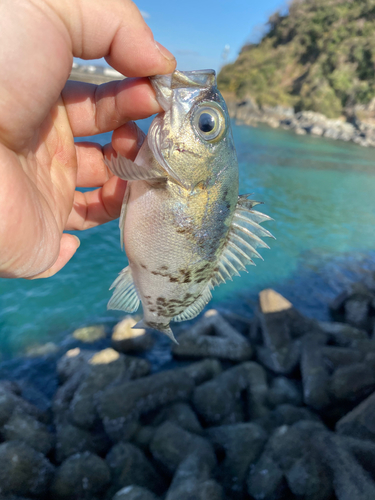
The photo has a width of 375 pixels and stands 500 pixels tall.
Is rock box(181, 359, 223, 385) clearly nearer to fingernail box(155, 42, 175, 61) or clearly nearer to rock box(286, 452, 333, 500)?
rock box(286, 452, 333, 500)

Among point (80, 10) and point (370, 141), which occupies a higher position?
point (370, 141)

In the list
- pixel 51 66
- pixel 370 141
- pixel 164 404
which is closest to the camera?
pixel 51 66

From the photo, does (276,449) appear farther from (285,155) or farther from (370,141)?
(370,141)

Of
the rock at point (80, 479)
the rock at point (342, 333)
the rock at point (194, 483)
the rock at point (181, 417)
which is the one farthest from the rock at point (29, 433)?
the rock at point (342, 333)

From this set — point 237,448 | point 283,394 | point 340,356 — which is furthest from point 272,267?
point 237,448

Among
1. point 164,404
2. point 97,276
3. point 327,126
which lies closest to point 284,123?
point 327,126

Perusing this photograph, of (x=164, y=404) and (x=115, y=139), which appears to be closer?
(x=115, y=139)
